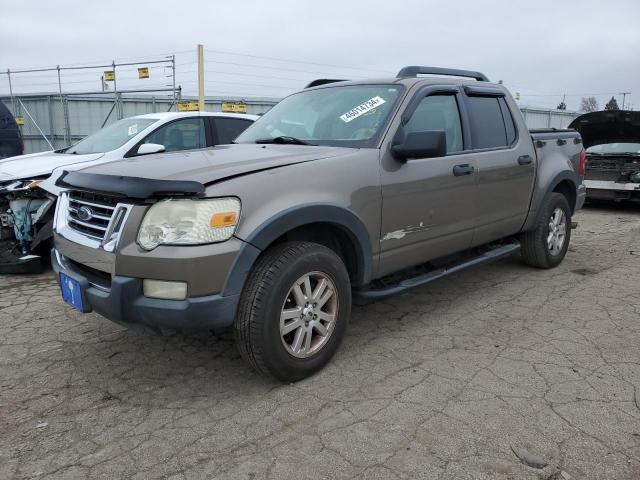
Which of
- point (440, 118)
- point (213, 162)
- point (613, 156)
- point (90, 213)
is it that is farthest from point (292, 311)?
point (613, 156)

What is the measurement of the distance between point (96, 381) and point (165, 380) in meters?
0.41

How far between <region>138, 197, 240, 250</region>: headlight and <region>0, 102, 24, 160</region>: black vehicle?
694cm

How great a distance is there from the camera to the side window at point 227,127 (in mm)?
6682

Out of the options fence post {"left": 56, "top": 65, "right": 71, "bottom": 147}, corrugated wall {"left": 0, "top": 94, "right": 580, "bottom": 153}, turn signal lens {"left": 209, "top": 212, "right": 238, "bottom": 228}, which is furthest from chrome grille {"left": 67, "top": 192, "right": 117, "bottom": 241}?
fence post {"left": 56, "top": 65, "right": 71, "bottom": 147}

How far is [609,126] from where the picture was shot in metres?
9.18

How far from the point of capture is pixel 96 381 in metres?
3.12

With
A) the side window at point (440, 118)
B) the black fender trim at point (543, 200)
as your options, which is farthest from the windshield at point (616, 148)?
the side window at point (440, 118)

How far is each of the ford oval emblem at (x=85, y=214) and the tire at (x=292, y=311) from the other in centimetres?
99

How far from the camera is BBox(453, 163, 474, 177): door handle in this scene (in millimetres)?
3878

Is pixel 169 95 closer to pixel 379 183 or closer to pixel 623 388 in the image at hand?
pixel 379 183

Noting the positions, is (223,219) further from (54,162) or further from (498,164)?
(54,162)

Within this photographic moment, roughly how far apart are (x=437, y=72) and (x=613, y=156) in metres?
6.37

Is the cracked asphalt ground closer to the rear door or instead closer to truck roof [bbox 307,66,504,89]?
the rear door

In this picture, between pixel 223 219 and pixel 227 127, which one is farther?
pixel 227 127
